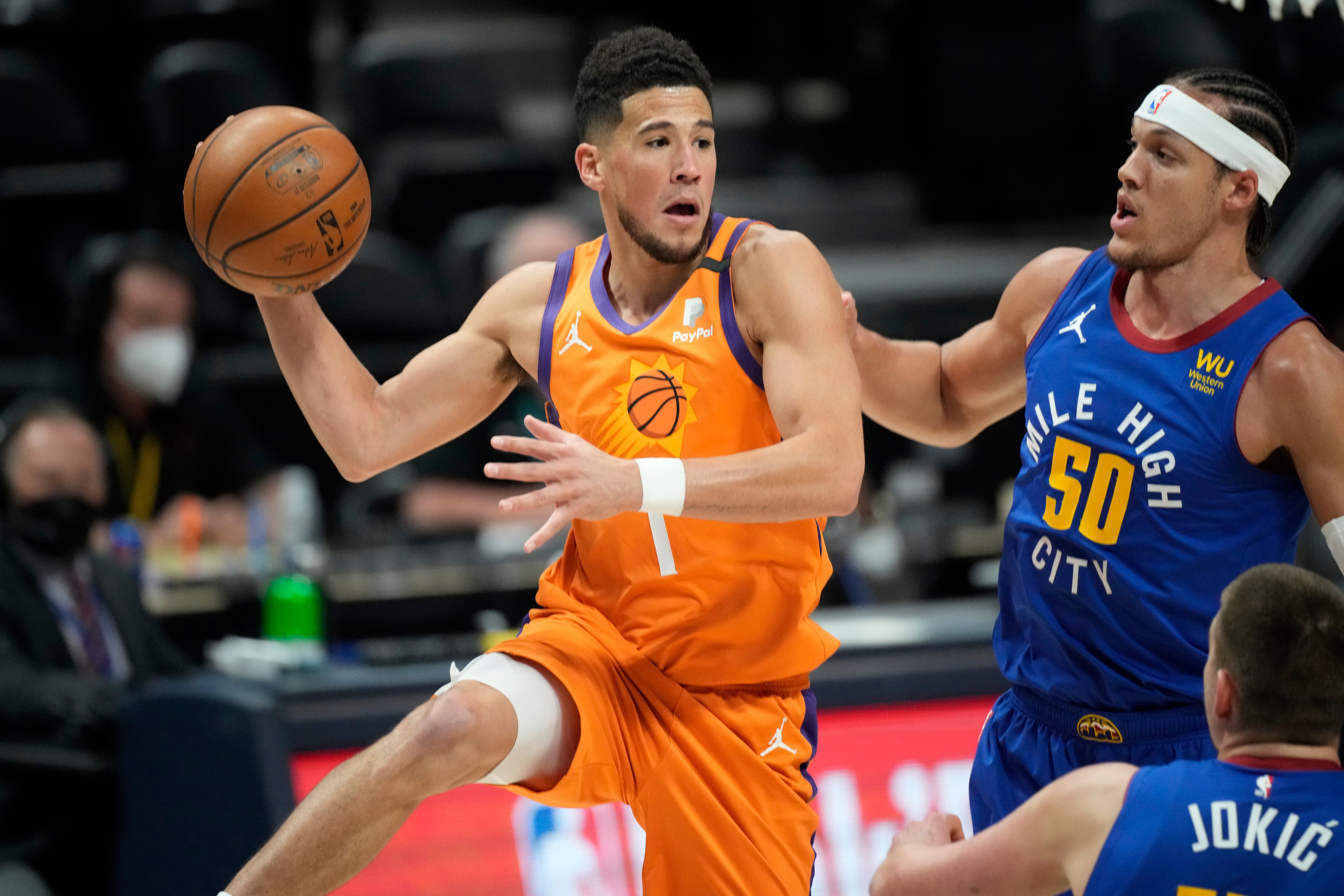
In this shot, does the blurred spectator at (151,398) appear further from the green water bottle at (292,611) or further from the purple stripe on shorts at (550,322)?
the purple stripe on shorts at (550,322)

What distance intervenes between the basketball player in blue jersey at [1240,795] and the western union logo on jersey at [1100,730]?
903mm

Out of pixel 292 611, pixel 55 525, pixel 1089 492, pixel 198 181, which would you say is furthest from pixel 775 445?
pixel 55 525

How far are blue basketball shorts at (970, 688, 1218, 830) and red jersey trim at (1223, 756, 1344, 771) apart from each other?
2.72ft

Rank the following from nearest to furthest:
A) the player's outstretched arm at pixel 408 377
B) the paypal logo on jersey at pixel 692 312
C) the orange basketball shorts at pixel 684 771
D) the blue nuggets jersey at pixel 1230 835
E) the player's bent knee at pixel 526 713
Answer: the blue nuggets jersey at pixel 1230 835 → the player's bent knee at pixel 526 713 → the orange basketball shorts at pixel 684 771 → the paypal logo on jersey at pixel 692 312 → the player's outstretched arm at pixel 408 377

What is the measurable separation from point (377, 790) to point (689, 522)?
100 centimetres

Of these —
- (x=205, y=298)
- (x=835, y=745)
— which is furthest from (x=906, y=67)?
(x=835, y=745)

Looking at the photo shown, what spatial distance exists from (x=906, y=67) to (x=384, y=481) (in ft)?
17.9

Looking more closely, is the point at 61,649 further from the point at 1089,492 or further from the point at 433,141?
the point at 433,141

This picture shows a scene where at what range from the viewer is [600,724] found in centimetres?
377

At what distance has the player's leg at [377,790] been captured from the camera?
336 centimetres

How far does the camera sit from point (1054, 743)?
3865mm

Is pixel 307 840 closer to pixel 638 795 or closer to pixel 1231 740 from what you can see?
pixel 638 795

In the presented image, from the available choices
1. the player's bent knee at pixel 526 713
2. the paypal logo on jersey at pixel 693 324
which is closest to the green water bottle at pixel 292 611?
the player's bent knee at pixel 526 713

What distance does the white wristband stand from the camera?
3.49m
